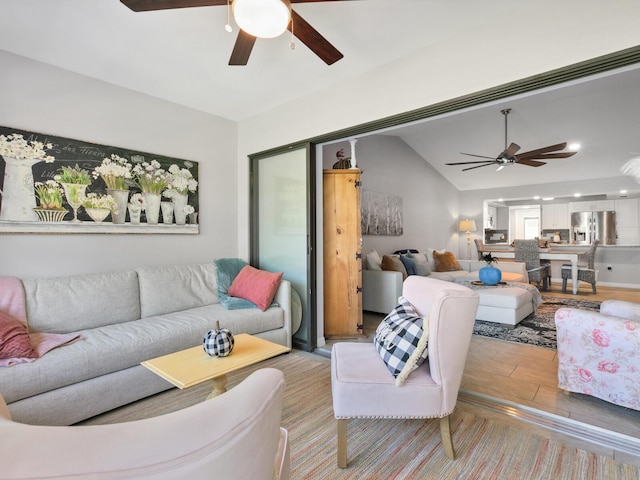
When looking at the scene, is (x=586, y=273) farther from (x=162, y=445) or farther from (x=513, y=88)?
(x=162, y=445)

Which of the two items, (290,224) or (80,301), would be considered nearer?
(80,301)

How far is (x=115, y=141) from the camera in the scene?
10.2 feet

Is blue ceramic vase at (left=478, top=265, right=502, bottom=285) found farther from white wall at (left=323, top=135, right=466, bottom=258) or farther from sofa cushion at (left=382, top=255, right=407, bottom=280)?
white wall at (left=323, top=135, right=466, bottom=258)

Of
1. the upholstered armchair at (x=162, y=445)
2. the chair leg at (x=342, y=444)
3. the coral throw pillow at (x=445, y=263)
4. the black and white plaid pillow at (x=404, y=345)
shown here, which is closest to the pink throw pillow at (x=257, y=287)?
the black and white plaid pillow at (x=404, y=345)

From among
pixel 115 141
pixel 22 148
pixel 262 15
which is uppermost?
pixel 262 15

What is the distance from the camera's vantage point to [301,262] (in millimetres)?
3494

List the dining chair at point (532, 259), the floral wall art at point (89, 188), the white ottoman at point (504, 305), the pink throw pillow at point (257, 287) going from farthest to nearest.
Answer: the dining chair at point (532, 259), the white ottoman at point (504, 305), the pink throw pillow at point (257, 287), the floral wall art at point (89, 188)

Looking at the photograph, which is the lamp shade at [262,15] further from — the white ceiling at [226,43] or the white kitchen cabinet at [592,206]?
the white kitchen cabinet at [592,206]

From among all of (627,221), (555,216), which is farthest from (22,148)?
(627,221)

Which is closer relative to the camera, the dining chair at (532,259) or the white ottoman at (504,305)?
the white ottoman at (504,305)

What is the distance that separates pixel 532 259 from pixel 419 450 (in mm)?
6070

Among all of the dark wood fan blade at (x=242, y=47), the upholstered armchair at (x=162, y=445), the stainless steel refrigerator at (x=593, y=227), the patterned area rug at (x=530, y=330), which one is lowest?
the patterned area rug at (x=530, y=330)

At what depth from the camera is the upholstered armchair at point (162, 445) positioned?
1.36ft

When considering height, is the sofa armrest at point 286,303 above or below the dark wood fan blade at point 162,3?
below
